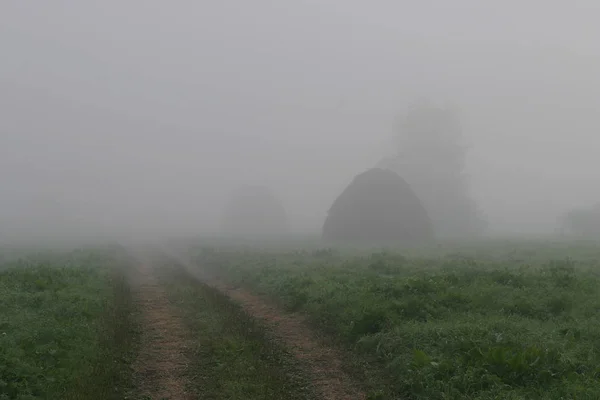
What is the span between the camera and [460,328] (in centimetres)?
1179

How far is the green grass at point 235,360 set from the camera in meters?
9.76

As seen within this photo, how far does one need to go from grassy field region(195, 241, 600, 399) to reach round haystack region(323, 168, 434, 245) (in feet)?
102

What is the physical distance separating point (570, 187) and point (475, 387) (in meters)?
147

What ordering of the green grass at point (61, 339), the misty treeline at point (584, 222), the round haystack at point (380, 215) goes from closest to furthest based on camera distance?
the green grass at point (61, 339)
the round haystack at point (380, 215)
the misty treeline at point (584, 222)

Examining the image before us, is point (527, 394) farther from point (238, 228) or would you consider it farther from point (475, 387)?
point (238, 228)

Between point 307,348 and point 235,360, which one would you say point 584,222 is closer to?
point 307,348

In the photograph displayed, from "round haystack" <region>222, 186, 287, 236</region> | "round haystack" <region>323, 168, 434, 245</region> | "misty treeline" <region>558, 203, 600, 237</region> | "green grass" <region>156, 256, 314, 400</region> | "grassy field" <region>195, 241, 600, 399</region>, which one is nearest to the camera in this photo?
"grassy field" <region>195, 241, 600, 399</region>

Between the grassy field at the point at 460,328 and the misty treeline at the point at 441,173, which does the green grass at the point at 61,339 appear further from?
the misty treeline at the point at 441,173

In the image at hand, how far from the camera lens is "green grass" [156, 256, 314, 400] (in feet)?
32.0

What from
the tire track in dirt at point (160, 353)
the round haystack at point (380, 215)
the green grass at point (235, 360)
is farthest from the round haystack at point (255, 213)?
the green grass at point (235, 360)

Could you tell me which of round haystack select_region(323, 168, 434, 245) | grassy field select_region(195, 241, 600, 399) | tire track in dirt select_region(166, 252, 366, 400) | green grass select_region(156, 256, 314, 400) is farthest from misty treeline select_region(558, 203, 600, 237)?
green grass select_region(156, 256, 314, 400)

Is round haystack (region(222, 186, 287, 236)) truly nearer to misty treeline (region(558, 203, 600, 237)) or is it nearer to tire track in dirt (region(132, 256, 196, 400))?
misty treeline (region(558, 203, 600, 237))

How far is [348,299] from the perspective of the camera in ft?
52.5

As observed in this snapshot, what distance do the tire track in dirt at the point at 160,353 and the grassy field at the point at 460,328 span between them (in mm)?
4177
